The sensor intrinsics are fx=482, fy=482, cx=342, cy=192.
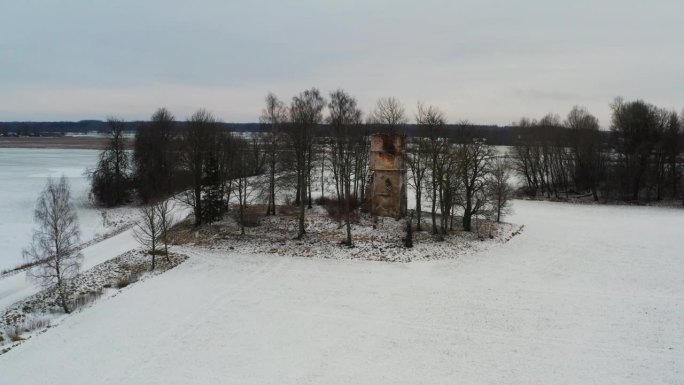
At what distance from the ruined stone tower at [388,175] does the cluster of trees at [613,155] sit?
25270 millimetres

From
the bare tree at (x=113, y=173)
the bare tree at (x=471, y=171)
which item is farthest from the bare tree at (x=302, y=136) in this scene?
the bare tree at (x=113, y=173)

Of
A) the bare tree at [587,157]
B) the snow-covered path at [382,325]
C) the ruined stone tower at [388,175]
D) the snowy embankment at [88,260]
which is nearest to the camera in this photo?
the snow-covered path at [382,325]

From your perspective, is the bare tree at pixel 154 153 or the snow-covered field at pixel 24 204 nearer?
the snow-covered field at pixel 24 204

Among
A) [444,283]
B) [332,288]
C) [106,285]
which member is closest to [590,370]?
[444,283]

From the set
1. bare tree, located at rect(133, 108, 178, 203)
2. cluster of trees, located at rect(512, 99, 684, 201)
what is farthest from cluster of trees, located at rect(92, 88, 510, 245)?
cluster of trees, located at rect(512, 99, 684, 201)

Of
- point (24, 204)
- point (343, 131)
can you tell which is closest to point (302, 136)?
point (343, 131)

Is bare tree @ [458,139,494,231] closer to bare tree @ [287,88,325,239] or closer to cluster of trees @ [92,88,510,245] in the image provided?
cluster of trees @ [92,88,510,245]

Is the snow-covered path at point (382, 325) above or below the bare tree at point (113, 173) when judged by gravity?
below

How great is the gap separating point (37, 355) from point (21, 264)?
13110mm

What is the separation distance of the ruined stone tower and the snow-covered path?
27.8 feet

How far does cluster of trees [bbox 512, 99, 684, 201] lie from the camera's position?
4597 centimetres

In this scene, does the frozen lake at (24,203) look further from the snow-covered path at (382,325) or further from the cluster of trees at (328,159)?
the snow-covered path at (382,325)

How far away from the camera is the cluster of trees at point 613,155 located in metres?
46.0

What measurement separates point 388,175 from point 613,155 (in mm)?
31896
